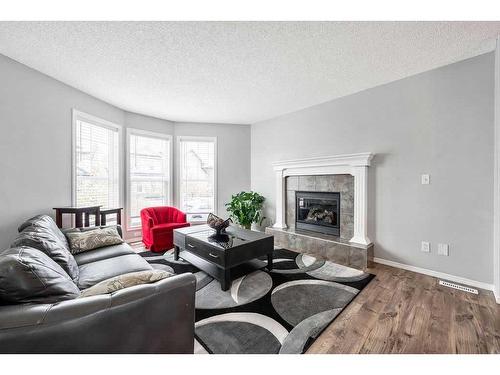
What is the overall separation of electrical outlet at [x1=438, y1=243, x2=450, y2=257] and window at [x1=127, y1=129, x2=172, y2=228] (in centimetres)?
461

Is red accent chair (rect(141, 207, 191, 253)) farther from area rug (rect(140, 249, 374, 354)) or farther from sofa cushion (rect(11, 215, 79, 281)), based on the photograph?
sofa cushion (rect(11, 215, 79, 281))

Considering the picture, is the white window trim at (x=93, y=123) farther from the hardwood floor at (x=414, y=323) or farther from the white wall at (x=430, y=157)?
the white wall at (x=430, y=157)

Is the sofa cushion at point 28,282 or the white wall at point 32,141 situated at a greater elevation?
the white wall at point 32,141

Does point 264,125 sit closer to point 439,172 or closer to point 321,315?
point 439,172

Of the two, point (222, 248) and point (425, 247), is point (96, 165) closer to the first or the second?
point (222, 248)

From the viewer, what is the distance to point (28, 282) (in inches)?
42.5

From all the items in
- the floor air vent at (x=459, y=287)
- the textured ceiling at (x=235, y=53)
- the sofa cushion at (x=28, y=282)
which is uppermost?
the textured ceiling at (x=235, y=53)

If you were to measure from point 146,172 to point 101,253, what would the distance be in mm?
2353

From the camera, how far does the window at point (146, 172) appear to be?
415cm

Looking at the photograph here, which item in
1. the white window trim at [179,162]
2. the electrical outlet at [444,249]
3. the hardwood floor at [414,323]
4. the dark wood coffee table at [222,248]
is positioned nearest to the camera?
the hardwood floor at [414,323]

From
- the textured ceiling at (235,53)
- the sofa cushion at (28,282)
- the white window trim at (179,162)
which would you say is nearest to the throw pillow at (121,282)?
the sofa cushion at (28,282)

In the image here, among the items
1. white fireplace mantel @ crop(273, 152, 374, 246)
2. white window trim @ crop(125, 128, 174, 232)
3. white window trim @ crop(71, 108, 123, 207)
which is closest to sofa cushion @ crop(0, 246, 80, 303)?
white window trim @ crop(71, 108, 123, 207)

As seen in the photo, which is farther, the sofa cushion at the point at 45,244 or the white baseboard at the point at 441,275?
the white baseboard at the point at 441,275

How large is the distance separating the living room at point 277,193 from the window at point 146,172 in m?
0.06
